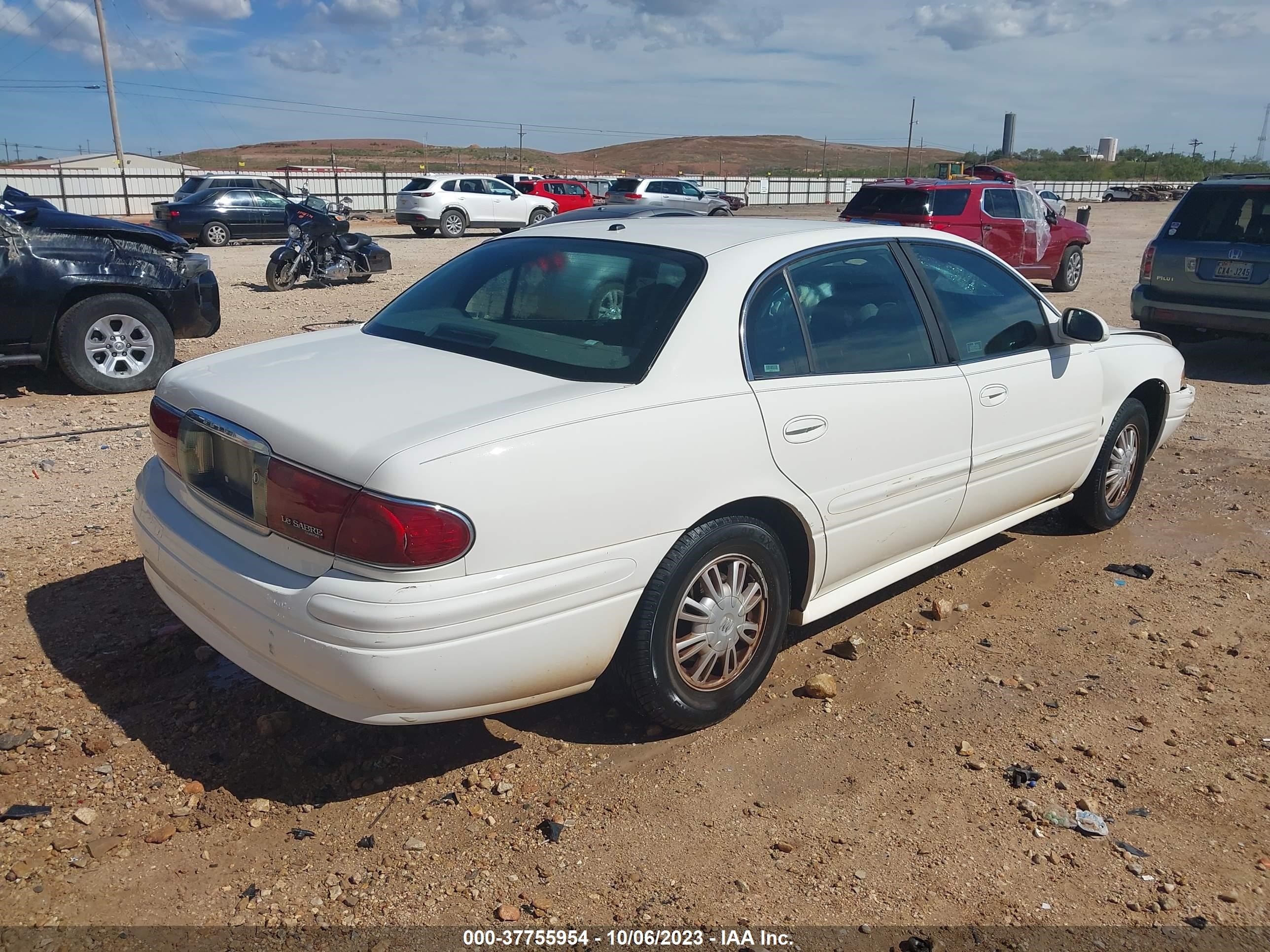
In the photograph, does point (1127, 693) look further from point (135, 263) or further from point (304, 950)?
point (135, 263)

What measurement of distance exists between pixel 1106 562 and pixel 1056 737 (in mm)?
1916

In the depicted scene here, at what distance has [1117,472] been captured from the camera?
5.39 meters

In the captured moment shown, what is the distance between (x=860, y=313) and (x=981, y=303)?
0.87 m

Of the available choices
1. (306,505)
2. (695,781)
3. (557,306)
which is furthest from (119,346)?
(695,781)

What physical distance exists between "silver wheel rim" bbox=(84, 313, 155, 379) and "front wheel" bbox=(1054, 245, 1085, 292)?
1328 centimetres

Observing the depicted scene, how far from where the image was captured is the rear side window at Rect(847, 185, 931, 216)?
14289mm

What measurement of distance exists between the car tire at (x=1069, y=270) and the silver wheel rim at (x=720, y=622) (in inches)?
568

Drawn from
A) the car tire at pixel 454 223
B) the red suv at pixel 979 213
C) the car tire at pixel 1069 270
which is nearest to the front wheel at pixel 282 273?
the red suv at pixel 979 213

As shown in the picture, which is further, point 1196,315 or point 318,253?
point 318,253

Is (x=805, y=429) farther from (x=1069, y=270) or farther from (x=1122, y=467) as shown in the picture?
(x=1069, y=270)

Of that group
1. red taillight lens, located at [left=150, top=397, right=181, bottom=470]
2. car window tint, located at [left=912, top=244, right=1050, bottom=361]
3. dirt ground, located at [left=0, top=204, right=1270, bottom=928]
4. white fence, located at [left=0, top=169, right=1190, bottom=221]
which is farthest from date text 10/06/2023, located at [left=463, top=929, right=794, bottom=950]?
white fence, located at [left=0, top=169, right=1190, bottom=221]

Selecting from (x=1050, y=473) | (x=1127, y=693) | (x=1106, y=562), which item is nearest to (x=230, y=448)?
(x=1127, y=693)

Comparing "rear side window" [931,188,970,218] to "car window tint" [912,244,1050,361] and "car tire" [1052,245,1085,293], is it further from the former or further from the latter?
"car window tint" [912,244,1050,361]

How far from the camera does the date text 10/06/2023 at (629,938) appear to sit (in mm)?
2521
